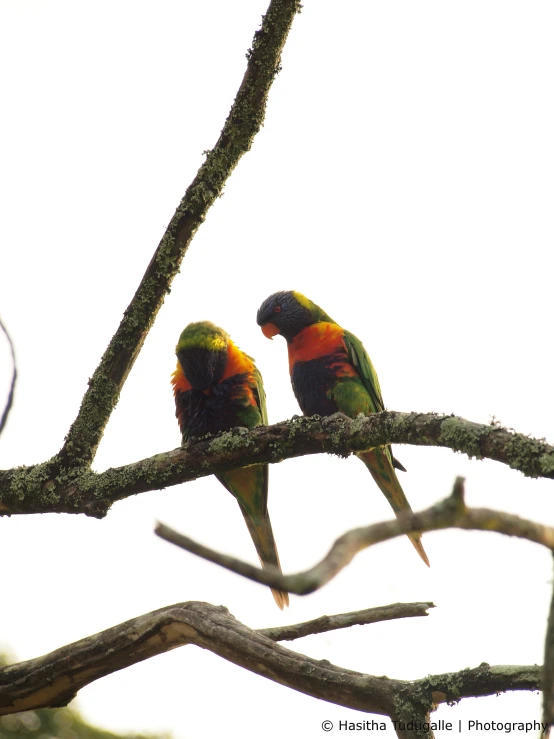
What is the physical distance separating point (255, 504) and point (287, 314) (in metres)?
1.60

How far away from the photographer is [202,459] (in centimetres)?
399

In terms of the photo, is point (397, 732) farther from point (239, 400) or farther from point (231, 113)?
point (231, 113)

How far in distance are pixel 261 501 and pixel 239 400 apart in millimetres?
800

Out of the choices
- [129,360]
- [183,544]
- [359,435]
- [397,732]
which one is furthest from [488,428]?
[129,360]

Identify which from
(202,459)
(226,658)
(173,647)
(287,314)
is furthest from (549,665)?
(287,314)

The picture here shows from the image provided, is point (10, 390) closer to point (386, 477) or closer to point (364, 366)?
point (386, 477)

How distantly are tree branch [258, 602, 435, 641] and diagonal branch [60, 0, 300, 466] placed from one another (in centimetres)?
144

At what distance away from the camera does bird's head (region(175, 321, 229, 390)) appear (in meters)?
5.25

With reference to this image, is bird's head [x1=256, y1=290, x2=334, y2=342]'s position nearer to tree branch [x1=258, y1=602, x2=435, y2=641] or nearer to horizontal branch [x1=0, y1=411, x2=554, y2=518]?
horizontal branch [x1=0, y1=411, x2=554, y2=518]

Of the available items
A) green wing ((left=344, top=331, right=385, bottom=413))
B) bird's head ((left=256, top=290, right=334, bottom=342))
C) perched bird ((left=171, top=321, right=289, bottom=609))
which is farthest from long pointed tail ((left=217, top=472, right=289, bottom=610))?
bird's head ((left=256, top=290, right=334, bottom=342))

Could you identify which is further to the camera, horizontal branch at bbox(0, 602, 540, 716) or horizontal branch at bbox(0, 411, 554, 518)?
horizontal branch at bbox(0, 411, 554, 518)

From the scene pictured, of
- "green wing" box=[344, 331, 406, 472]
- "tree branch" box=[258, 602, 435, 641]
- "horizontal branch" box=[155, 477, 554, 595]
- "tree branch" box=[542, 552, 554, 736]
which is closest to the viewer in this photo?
"horizontal branch" box=[155, 477, 554, 595]

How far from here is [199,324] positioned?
5.43 m

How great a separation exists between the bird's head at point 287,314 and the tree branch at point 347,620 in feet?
9.25
